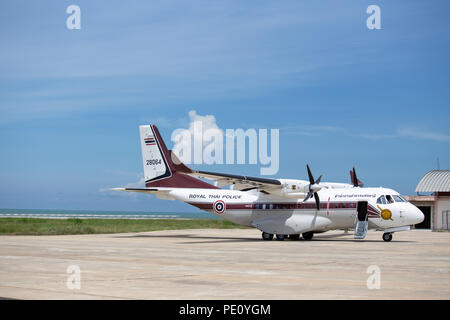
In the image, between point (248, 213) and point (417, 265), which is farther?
point (248, 213)

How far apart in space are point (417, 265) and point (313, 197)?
49.2 ft

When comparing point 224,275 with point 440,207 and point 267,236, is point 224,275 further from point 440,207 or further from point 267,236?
point 440,207

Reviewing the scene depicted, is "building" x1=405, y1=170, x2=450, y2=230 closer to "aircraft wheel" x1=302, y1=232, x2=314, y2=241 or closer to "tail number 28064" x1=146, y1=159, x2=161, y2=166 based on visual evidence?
"aircraft wheel" x1=302, y1=232, x2=314, y2=241

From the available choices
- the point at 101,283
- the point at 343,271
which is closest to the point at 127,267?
the point at 101,283

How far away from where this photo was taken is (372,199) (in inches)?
Result: 1271

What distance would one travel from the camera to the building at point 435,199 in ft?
197

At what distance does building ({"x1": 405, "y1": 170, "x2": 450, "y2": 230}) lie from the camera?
59938 mm

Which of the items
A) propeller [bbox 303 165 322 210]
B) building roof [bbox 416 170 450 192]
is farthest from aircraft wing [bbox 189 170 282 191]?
building roof [bbox 416 170 450 192]

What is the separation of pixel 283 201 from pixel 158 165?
9.36 metres

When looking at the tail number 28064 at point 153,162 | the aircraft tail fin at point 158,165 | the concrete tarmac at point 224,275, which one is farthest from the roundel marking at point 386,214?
the tail number 28064 at point 153,162

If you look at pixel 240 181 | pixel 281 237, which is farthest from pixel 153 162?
pixel 281 237

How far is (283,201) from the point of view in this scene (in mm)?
34219
